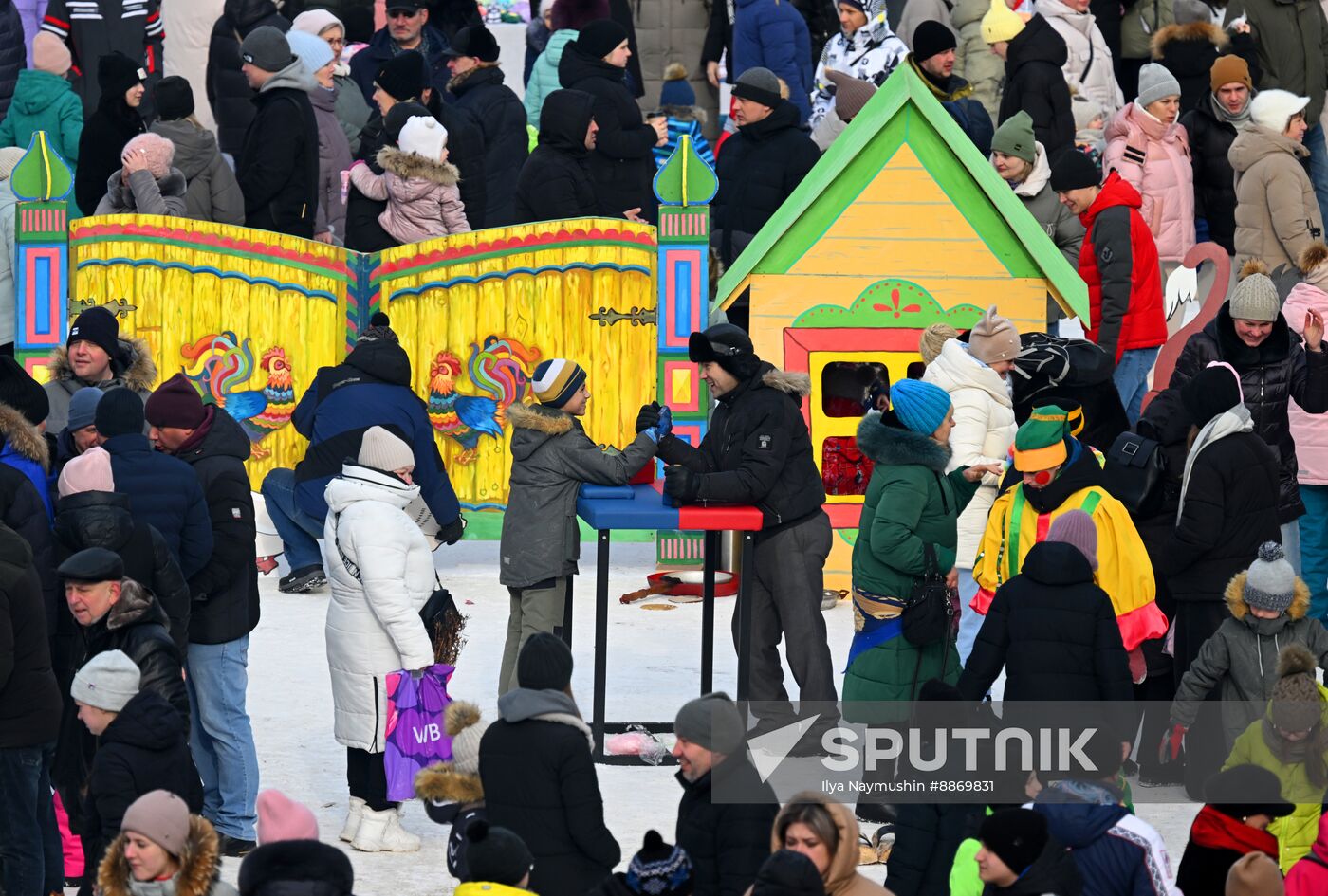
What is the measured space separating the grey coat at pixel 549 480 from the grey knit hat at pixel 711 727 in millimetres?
3139

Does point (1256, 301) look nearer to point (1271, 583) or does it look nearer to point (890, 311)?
point (1271, 583)

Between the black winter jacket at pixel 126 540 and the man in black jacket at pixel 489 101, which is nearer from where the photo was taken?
the black winter jacket at pixel 126 540

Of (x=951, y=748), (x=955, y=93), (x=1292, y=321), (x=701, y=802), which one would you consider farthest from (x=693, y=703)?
(x=955, y=93)

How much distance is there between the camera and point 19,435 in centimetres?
909

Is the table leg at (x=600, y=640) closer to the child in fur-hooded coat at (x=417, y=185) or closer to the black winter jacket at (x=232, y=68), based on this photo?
the child in fur-hooded coat at (x=417, y=185)

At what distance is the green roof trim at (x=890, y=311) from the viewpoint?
13.3 m

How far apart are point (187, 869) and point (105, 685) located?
3.60ft

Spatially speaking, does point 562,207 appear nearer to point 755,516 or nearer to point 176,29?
point 755,516

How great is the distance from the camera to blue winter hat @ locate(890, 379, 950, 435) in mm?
9430

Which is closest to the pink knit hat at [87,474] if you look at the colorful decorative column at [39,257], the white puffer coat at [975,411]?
the white puffer coat at [975,411]

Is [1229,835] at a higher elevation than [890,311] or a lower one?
lower

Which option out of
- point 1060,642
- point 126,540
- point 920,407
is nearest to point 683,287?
point 920,407

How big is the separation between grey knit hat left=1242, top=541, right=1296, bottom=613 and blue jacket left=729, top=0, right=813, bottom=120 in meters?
8.60

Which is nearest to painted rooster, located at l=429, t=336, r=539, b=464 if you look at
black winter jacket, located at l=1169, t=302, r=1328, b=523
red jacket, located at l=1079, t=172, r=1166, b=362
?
red jacket, located at l=1079, t=172, r=1166, b=362
